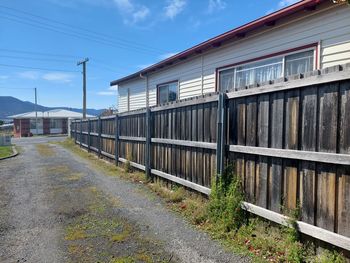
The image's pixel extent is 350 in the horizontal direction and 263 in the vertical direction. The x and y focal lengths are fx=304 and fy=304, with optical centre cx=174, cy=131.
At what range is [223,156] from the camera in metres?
4.90

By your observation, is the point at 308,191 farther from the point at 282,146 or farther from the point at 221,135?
the point at 221,135

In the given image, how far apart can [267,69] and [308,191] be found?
15.6 feet

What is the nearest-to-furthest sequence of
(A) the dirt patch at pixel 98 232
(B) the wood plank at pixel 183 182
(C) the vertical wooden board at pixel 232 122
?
(A) the dirt patch at pixel 98 232, (C) the vertical wooden board at pixel 232 122, (B) the wood plank at pixel 183 182

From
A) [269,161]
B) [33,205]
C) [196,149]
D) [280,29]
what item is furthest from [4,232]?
[280,29]

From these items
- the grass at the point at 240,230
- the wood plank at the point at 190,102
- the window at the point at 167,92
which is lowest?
the grass at the point at 240,230

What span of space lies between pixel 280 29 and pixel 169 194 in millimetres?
4607

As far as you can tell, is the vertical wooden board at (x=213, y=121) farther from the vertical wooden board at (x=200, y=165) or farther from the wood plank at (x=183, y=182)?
the wood plank at (x=183, y=182)

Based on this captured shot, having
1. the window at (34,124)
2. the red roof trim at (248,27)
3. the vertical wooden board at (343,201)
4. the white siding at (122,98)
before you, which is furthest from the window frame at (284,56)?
the window at (34,124)

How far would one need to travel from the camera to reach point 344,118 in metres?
3.07

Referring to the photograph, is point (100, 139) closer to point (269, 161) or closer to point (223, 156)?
point (223, 156)

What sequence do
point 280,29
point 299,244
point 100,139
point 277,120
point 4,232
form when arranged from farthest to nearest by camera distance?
point 100,139
point 280,29
point 4,232
point 277,120
point 299,244

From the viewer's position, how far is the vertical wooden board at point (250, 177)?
4.33 m

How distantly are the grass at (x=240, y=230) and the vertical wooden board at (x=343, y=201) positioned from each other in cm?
28

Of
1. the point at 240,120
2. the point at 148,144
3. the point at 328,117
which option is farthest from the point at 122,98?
the point at 328,117
